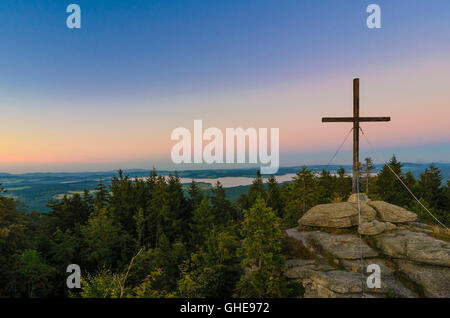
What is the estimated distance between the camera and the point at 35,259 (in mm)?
26094

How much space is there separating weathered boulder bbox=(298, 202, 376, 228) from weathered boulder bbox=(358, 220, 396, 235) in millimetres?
400

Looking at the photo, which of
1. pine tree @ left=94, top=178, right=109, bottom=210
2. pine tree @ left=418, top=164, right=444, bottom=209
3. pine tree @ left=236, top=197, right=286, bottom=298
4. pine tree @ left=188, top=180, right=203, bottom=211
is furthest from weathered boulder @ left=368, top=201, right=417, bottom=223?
pine tree @ left=94, top=178, right=109, bottom=210

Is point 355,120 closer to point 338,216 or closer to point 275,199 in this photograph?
point 338,216

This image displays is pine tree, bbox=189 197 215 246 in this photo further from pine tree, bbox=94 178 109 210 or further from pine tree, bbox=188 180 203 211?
pine tree, bbox=94 178 109 210

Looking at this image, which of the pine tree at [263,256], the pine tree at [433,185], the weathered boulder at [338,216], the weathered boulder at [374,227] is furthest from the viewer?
the pine tree at [433,185]

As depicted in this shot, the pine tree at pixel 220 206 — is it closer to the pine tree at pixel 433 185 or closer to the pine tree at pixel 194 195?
the pine tree at pixel 194 195

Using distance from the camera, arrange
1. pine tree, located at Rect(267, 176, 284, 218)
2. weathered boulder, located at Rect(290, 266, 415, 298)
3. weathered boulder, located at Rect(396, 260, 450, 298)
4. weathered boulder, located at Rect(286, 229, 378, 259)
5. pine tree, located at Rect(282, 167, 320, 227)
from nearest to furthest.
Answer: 1. weathered boulder, located at Rect(396, 260, 450, 298)
2. weathered boulder, located at Rect(290, 266, 415, 298)
3. weathered boulder, located at Rect(286, 229, 378, 259)
4. pine tree, located at Rect(282, 167, 320, 227)
5. pine tree, located at Rect(267, 176, 284, 218)

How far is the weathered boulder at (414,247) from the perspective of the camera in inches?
361

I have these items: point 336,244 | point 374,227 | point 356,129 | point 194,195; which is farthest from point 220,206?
point 356,129

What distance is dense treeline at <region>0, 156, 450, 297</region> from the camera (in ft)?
41.7

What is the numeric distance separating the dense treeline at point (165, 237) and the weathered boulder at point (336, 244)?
1825 millimetres

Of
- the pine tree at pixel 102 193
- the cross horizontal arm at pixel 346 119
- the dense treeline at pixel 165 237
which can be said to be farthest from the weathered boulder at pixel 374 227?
the pine tree at pixel 102 193
